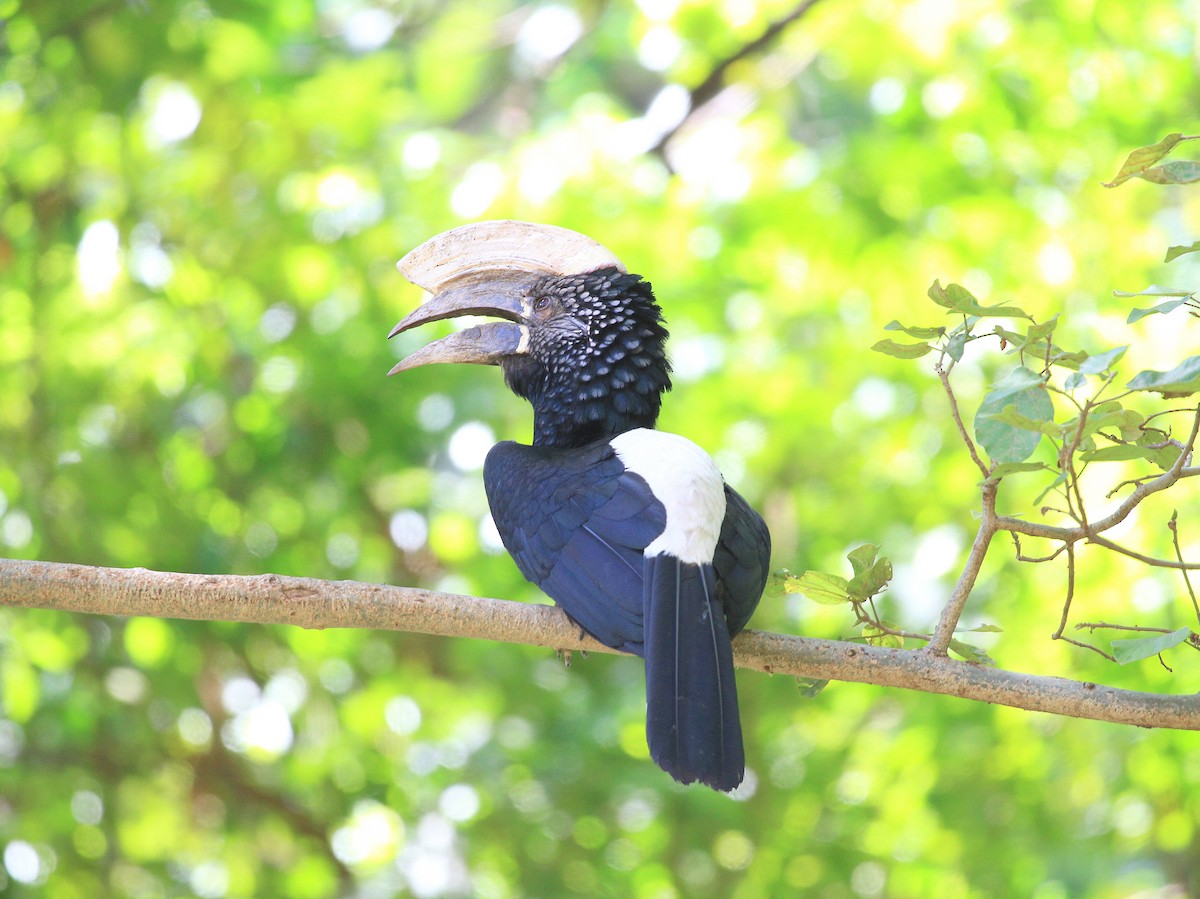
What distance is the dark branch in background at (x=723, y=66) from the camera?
17.0 ft

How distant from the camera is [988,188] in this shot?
4387mm

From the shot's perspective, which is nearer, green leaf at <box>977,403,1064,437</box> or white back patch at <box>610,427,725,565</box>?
green leaf at <box>977,403,1064,437</box>

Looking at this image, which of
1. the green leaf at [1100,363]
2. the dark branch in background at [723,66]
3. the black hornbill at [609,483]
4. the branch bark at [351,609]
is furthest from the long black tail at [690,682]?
the dark branch in background at [723,66]

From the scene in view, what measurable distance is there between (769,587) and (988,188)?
269 cm

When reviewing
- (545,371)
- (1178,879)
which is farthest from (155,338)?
(1178,879)

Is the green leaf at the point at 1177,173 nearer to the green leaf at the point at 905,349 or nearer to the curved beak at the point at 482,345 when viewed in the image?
the green leaf at the point at 905,349

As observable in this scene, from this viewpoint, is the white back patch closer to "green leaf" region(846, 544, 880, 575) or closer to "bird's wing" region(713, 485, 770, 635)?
"bird's wing" region(713, 485, 770, 635)

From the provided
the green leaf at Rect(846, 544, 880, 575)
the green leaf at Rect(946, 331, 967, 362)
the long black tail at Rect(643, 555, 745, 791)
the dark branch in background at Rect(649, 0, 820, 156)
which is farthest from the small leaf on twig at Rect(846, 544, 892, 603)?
the dark branch in background at Rect(649, 0, 820, 156)

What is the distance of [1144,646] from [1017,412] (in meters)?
0.48

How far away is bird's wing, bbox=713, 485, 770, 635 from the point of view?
2.29 metres

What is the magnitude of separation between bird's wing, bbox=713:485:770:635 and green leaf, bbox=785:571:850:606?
5.6 inches

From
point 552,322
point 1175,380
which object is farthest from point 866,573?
point 552,322

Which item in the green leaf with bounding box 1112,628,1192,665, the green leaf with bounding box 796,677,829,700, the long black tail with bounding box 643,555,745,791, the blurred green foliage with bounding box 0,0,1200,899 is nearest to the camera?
the green leaf with bounding box 1112,628,1192,665

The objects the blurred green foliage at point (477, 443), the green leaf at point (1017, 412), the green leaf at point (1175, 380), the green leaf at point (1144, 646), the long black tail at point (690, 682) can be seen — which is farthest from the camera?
the blurred green foliage at point (477, 443)
